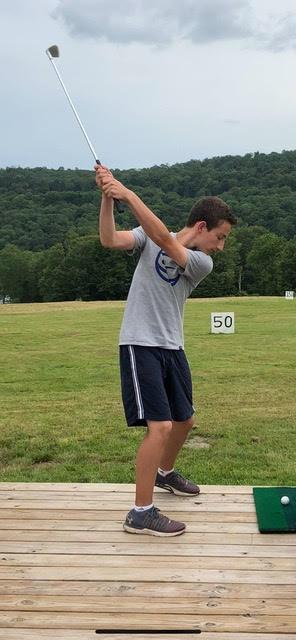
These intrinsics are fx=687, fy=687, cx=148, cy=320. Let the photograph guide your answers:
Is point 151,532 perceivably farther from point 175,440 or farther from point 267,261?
point 267,261

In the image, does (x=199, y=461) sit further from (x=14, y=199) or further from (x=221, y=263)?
(x=221, y=263)

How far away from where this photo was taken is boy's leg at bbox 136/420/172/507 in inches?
141

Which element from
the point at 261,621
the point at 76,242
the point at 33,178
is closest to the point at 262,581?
the point at 261,621

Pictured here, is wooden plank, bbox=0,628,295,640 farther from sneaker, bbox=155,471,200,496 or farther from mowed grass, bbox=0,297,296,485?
mowed grass, bbox=0,297,296,485

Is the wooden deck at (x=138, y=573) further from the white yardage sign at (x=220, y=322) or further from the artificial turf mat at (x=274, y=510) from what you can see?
the white yardage sign at (x=220, y=322)

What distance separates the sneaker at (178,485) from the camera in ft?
13.8

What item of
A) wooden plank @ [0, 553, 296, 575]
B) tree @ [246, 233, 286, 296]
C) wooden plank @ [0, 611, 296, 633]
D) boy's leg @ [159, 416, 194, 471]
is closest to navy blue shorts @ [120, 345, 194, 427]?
boy's leg @ [159, 416, 194, 471]

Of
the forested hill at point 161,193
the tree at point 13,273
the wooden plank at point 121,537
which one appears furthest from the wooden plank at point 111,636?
the tree at point 13,273

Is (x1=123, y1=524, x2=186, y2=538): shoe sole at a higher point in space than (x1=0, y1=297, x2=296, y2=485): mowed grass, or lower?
higher

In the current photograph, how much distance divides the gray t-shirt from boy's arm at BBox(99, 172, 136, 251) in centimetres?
7

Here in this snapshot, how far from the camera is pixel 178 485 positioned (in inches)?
166

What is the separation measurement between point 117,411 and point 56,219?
227 feet

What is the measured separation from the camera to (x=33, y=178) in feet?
225

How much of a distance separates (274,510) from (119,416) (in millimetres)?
4827
